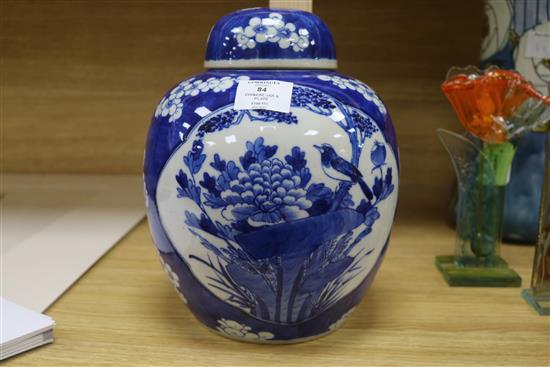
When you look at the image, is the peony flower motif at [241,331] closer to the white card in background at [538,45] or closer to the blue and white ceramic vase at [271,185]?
the blue and white ceramic vase at [271,185]

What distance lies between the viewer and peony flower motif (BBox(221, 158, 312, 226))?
570 mm

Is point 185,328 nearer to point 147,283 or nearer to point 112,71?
point 147,283

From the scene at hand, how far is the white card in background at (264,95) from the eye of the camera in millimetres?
589

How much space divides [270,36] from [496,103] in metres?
0.36

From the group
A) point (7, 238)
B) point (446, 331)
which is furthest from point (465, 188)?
point (7, 238)

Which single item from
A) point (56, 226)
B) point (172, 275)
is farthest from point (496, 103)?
point (56, 226)

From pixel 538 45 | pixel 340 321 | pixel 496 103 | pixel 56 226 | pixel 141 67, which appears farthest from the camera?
pixel 141 67

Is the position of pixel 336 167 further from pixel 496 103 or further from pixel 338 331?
pixel 496 103

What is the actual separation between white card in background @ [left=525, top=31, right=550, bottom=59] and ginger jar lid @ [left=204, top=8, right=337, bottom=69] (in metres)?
0.45

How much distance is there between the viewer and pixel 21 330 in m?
0.64

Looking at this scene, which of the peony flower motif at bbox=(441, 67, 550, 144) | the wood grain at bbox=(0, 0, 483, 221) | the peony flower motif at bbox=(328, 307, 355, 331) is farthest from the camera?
the wood grain at bbox=(0, 0, 483, 221)

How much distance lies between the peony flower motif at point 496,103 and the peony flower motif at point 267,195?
343mm

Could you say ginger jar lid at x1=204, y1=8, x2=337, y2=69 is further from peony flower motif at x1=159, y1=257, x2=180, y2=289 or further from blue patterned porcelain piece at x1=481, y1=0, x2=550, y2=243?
blue patterned porcelain piece at x1=481, y1=0, x2=550, y2=243

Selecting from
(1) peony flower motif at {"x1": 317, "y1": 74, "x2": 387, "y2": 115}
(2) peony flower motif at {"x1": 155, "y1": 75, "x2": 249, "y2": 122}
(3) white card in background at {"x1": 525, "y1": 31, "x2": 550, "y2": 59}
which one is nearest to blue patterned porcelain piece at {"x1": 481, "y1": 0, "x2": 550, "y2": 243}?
(3) white card in background at {"x1": 525, "y1": 31, "x2": 550, "y2": 59}
